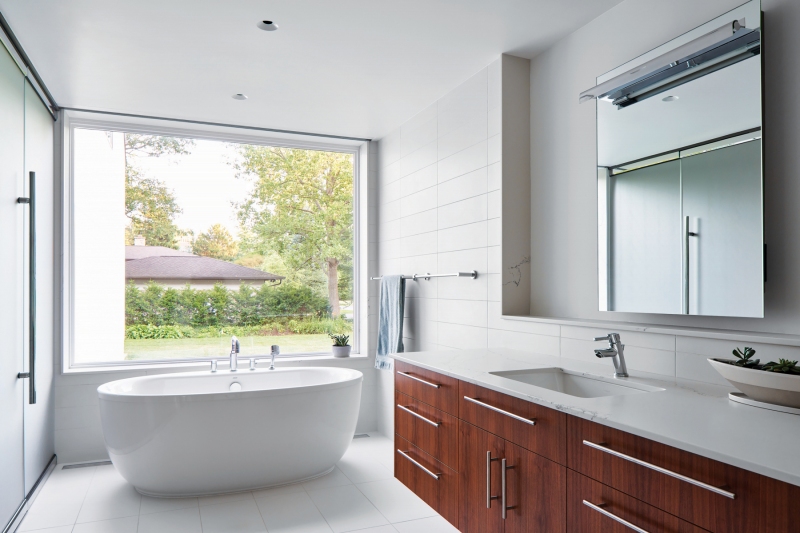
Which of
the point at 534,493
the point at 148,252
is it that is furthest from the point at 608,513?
the point at 148,252

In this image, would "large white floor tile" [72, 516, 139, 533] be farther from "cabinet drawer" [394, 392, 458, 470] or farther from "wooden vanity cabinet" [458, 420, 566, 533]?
"wooden vanity cabinet" [458, 420, 566, 533]

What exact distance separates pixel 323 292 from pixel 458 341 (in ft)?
5.50

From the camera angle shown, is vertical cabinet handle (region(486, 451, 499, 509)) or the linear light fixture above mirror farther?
vertical cabinet handle (region(486, 451, 499, 509))

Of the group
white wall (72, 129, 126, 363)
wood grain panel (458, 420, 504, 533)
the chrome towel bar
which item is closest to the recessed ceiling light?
the chrome towel bar

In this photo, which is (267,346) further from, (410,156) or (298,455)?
(410,156)

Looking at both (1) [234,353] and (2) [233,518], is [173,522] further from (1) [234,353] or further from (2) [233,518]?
(1) [234,353]

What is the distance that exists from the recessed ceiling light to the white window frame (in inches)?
69.6

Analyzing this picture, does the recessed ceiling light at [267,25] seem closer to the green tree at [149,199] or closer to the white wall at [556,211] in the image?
the white wall at [556,211]

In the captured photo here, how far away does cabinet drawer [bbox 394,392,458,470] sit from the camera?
2273mm

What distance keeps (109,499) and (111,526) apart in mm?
401

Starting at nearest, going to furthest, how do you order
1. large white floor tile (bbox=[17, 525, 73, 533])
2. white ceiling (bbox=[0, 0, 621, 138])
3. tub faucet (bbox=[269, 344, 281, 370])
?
white ceiling (bbox=[0, 0, 621, 138]) < large white floor tile (bbox=[17, 525, 73, 533]) < tub faucet (bbox=[269, 344, 281, 370])

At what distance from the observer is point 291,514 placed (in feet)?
9.77

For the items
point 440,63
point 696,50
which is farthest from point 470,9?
point 696,50

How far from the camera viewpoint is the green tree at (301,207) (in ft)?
14.9
